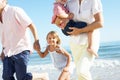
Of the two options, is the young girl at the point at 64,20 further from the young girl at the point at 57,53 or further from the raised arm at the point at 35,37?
the young girl at the point at 57,53

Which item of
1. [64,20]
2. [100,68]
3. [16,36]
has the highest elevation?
[64,20]

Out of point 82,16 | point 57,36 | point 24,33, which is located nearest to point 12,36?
point 24,33

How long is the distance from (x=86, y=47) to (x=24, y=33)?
965mm

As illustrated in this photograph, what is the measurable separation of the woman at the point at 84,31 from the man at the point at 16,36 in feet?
2.03

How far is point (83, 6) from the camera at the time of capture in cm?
477

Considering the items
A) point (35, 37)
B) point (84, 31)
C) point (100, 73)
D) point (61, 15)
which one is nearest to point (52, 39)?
point (35, 37)

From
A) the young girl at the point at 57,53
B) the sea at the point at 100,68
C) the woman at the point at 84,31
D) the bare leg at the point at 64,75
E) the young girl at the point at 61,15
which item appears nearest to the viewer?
the woman at the point at 84,31

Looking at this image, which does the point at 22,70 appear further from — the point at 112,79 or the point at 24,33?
the point at 112,79

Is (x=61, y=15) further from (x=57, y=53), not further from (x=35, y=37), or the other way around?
(x=57, y=53)

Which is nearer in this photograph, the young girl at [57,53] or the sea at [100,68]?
the young girl at [57,53]

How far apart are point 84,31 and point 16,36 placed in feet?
3.33

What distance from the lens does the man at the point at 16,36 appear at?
5238 mm

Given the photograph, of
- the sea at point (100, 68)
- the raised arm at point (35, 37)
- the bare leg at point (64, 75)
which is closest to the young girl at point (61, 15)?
the raised arm at point (35, 37)

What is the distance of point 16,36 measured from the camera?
5.28 meters
